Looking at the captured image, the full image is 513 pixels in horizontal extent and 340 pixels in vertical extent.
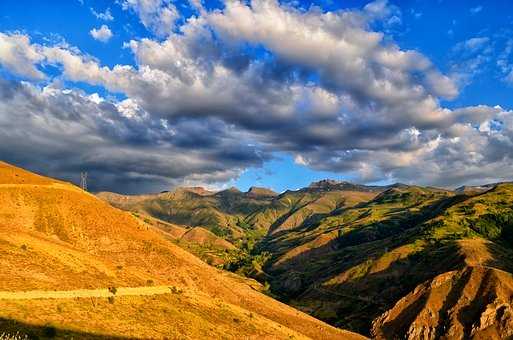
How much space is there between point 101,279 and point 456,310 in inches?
5010

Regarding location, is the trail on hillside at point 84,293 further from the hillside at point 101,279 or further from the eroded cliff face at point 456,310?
the eroded cliff face at point 456,310

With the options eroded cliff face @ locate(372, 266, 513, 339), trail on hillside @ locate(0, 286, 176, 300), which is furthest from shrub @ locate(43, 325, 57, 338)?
eroded cliff face @ locate(372, 266, 513, 339)

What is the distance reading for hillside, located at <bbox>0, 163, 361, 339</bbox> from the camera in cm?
6462

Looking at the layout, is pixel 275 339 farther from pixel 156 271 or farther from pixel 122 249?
pixel 122 249

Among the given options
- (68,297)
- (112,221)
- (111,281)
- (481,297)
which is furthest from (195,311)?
(481,297)

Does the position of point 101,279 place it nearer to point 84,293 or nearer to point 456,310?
point 84,293

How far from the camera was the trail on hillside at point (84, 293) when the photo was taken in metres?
62.8

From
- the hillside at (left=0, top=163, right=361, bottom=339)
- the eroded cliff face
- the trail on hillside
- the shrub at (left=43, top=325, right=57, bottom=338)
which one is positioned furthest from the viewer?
the eroded cliff face

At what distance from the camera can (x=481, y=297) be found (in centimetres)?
16488

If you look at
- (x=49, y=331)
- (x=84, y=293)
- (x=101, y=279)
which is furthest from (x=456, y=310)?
(x=49, y=331)

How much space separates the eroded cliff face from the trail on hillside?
10408 cm

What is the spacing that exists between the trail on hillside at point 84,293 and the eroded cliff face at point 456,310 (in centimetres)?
10408

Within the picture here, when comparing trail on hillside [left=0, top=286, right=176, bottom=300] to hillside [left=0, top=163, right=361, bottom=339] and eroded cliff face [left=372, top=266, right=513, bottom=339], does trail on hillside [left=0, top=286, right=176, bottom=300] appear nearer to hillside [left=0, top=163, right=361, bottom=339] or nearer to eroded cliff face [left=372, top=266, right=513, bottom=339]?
hillside [left=0, top=163, right=361, bottom=339]

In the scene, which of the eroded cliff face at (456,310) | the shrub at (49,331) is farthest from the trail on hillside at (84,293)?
the eroded cliff face at (456,310)
